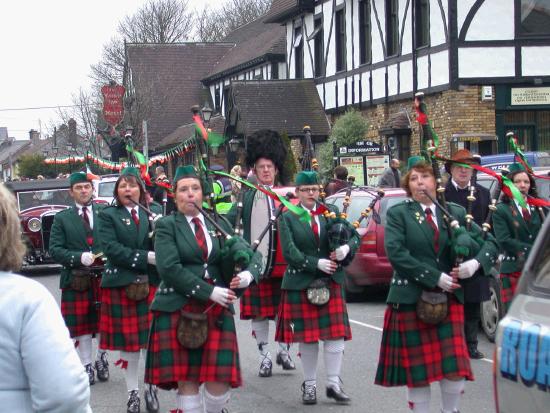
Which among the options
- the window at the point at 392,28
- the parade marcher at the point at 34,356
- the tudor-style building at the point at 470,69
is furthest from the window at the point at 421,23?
the parade marcher at the point at 34,356

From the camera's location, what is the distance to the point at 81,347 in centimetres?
848

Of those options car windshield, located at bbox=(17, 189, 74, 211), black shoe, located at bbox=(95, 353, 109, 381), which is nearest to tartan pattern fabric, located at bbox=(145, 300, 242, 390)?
black shoe, located at bbox=(95, 353, 109, 381)

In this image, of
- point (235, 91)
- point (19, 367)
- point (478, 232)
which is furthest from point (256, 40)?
point (19, 367)

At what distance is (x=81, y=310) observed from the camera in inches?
333

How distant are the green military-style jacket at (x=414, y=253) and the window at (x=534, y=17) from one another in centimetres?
1661

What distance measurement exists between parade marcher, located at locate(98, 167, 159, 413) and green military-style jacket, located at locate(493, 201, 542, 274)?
2902mm

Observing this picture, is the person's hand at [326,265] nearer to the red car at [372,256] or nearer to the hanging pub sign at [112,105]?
the red car at [372,256]

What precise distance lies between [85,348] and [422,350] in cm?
347

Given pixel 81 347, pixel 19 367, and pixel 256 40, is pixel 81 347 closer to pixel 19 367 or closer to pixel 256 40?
pixel 19 367

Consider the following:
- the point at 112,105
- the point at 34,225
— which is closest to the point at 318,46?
the point at 112,105

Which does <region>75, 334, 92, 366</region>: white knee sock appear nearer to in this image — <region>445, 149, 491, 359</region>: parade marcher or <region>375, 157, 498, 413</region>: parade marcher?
Answer: <region>375, 157, 498, 413</region>: parade marcher

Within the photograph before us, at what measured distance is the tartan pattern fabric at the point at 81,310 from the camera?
27.7 ft

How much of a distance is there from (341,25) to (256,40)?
13785 millimetres

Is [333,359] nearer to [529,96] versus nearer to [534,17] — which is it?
[529,96]
